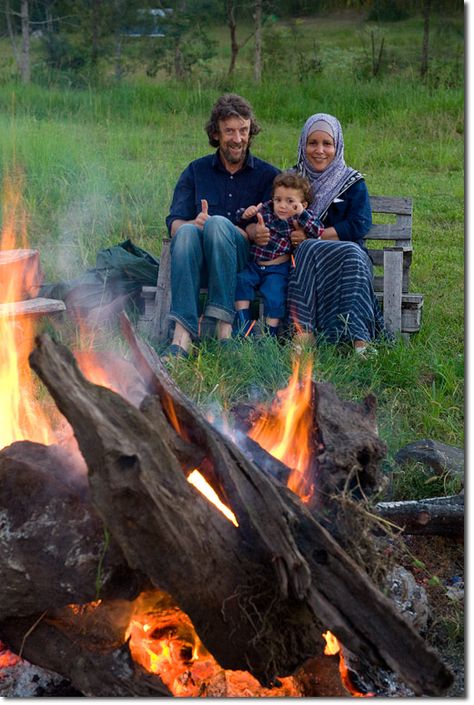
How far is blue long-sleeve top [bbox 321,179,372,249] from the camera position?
5.16 metres

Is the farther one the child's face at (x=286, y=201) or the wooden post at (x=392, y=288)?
the wooden post at (x=392, y=288)

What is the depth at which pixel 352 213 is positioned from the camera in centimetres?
518

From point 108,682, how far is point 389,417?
84.1 inches

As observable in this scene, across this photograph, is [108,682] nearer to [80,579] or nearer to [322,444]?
[80,579]

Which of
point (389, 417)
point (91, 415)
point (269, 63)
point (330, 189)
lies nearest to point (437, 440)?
point (389, 417)

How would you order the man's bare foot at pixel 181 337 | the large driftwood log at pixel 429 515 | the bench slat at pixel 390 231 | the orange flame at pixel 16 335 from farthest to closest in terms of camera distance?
the bench slat at pixel 390 231 → the man's bare foot at pixel 181 337 → the large driftwood log at pixel 429 515 → the orange flame at pixel 16 335

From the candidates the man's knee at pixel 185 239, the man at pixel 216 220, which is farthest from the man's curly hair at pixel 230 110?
the man's knee at pixel 185 239

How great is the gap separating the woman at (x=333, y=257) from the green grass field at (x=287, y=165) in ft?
0.68

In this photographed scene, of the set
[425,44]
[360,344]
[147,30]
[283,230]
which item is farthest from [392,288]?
[147,30]

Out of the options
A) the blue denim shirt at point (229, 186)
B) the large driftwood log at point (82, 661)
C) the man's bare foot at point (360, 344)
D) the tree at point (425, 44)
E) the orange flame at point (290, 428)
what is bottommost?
the large driftwood log at point (82, 661)

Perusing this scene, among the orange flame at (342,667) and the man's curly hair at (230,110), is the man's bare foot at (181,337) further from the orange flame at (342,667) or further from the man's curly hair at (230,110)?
the orange flame at (342,667)

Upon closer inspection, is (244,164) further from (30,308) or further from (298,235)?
(30,308)

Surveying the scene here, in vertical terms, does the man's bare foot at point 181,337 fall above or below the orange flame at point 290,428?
below

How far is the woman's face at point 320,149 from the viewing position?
512 cm
